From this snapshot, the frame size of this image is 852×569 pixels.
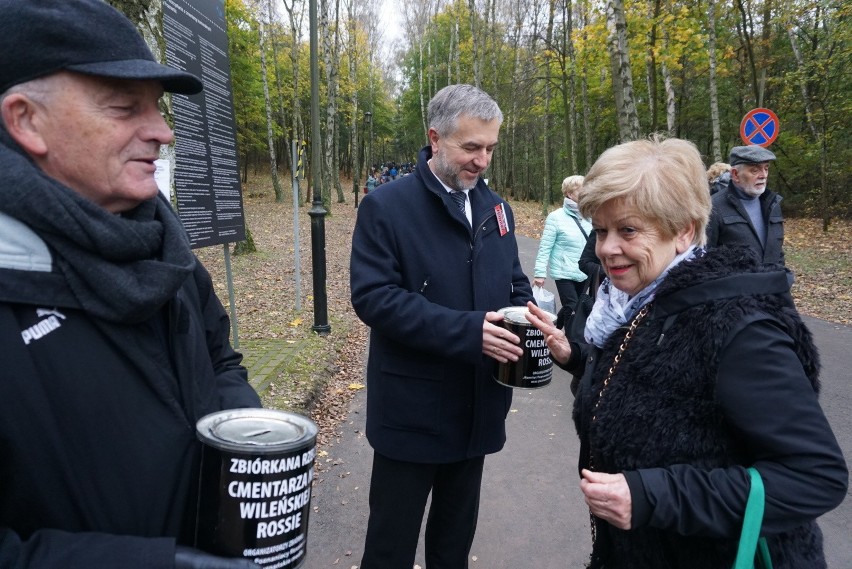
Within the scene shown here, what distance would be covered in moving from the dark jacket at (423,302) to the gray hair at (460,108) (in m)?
0.21

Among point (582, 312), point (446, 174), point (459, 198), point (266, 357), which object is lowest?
point (266, 357)

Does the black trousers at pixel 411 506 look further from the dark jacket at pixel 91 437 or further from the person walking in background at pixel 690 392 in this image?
the dark jacket at pixel 91 437

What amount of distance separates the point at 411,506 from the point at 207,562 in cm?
145

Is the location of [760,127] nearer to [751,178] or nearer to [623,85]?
[623,85]

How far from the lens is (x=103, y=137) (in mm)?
1271

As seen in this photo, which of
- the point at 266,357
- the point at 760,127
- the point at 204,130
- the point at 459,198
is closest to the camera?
the point at 459,198

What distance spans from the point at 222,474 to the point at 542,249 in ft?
18.9

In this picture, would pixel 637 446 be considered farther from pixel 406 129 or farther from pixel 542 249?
pixel 406 129

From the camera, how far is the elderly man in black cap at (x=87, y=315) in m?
1.10

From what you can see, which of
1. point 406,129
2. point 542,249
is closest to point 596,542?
point 542,249

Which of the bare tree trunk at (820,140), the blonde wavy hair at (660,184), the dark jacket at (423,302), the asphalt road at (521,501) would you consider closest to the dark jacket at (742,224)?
the asphalt road at (521,501)

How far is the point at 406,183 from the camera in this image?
2.50 metres

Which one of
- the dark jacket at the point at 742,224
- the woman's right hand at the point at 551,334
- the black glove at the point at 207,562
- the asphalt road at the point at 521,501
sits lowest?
the asphalt road at the point at 521,501

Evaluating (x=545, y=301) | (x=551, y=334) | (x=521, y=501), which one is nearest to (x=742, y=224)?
(x=545, y=301)
